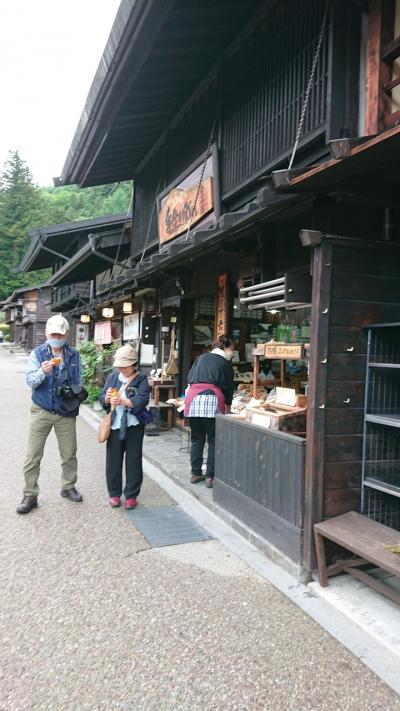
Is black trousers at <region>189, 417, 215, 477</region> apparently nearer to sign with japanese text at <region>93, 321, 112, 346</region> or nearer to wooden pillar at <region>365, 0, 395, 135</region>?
wooden pillar at <region>365, 0, 395, 135</region>

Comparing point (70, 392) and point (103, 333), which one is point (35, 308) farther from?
point (70, 392)

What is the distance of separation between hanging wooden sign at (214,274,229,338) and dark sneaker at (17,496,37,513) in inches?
169

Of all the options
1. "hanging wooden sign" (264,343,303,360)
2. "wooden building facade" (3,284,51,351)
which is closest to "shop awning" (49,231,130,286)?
"hanging wooden sign" (264,343,303,360)

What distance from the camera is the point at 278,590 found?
154 inches

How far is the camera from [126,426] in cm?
570

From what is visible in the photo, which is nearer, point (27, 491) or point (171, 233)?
point (27, 491)

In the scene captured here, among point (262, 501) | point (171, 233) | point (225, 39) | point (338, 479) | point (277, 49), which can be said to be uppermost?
point (225, 39)

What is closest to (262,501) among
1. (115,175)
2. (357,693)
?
(357,693)

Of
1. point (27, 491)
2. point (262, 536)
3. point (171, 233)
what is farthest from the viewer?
point (171, 233)

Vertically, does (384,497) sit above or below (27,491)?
above

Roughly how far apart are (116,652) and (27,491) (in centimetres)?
300

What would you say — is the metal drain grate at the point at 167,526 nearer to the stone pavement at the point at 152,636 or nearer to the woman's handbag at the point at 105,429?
the stone pavement at the point at 152,636

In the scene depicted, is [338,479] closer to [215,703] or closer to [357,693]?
[357,693]

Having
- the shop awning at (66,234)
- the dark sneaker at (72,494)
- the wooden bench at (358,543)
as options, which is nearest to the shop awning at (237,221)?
the wooden bench at (358,543)
